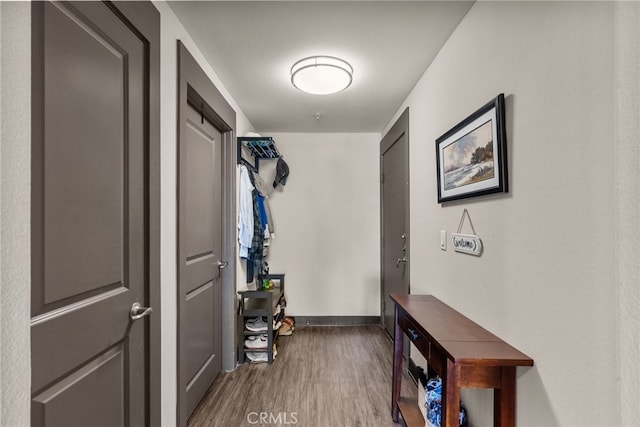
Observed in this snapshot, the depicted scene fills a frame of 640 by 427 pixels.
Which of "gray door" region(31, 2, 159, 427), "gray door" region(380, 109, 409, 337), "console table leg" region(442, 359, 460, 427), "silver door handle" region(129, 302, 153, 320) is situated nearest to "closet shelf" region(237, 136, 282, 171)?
"gray door" region(380, 109, 409, 337)

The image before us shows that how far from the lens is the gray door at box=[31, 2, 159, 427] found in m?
0.81

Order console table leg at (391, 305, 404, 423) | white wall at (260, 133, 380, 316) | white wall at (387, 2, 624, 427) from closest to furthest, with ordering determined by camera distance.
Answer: white wall at (387, 2, 624, 427) → console table leg at (391, 305, 404, 423) → white wall at (260, 133, 380, 316)

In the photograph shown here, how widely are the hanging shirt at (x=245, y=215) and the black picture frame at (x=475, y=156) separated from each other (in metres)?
1.61

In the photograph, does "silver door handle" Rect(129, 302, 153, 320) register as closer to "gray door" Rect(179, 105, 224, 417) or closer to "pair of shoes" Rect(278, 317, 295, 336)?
"gray door" Rect(179, 105, 224, 417)

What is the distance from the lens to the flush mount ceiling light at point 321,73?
191 centimetres

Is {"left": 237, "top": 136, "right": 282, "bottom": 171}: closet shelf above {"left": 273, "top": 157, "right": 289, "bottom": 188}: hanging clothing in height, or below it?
above

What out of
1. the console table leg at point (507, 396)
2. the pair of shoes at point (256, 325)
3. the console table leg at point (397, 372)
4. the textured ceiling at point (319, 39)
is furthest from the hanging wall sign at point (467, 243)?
the pair of shoes at point (256, 325)

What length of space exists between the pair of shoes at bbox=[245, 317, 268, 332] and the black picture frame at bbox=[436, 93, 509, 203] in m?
1.84

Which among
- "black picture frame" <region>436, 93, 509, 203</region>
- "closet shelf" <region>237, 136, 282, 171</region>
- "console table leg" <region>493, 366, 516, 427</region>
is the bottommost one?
"console table leg" <region>493, 366, 516, 427</region>

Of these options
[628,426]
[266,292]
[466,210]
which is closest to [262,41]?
[466,210]

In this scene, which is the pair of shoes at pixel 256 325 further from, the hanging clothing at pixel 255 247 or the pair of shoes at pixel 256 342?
the hanging clothing at pixel 255 247

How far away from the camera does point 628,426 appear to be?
0.69 metres
